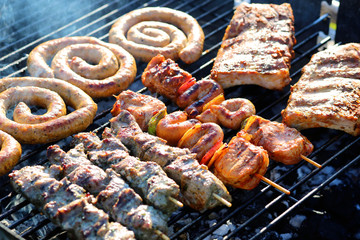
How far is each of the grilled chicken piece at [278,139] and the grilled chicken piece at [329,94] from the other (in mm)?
185

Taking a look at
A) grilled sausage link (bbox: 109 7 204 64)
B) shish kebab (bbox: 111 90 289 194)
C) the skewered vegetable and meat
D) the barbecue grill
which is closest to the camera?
shish kebab (bbox: 111 90 289 194)

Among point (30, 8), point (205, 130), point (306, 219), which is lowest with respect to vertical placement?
point (306, 219)

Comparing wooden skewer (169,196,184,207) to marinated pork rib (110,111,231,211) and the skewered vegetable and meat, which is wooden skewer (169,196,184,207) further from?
the skewered vegetable and meat

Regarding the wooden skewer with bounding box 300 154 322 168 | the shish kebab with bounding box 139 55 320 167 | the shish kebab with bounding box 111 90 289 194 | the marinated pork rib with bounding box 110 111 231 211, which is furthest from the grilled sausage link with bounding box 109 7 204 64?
the wooden skewer with bounding box 300 154 322 168

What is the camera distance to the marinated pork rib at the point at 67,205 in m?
3.39

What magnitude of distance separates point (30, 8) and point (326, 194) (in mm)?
5246

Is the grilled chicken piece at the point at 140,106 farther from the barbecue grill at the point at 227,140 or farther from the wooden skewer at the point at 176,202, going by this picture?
the wooden skewer at the point at 176,202

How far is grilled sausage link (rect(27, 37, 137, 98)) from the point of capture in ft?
17.3

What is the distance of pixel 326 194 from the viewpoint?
16.3ft

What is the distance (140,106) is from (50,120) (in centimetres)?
100

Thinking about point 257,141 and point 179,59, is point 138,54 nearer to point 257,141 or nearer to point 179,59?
point 179,59

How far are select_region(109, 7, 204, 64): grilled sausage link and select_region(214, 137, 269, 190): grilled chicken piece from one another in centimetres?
191

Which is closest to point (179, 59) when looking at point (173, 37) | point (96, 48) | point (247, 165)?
point (173, 37)

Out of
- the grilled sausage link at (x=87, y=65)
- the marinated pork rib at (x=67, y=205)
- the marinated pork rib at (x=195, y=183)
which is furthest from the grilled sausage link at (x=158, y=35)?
the marinated pork rib at (x=67, y=205)
